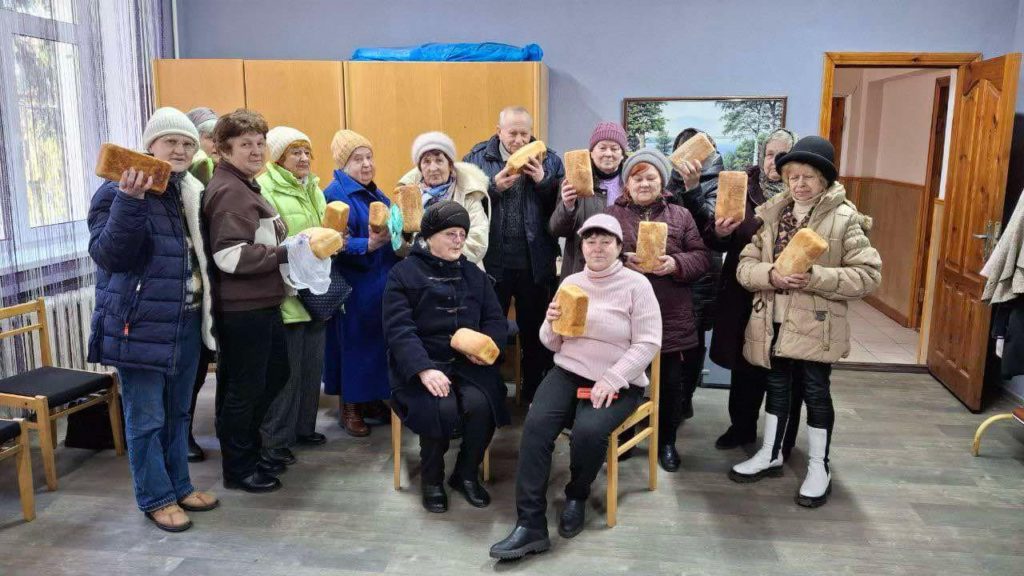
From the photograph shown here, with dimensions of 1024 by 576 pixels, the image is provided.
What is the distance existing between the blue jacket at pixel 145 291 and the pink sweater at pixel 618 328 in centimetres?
140

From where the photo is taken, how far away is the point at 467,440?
114 inches

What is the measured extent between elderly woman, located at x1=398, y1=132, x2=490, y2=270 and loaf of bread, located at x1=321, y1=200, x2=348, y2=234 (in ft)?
1.38

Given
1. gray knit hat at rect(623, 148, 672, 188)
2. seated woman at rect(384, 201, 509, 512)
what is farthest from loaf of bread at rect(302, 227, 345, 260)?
gray knit hat at rect(623, 148, 672, 188)

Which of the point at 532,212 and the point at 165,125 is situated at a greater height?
the point at 165,125

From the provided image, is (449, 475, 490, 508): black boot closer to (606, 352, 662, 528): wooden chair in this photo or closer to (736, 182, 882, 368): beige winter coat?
(606, 352, 662, 528): wooden chair

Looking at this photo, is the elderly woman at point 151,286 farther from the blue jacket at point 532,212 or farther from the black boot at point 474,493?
the blue jacket at point 532,212

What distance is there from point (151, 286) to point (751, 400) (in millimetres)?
2511

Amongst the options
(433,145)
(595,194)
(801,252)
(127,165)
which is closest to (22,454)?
(127,165)

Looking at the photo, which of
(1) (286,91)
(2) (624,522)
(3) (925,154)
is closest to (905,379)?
(3) (925,154)

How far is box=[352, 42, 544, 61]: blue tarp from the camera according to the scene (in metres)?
4.37

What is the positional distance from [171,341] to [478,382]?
1083mm

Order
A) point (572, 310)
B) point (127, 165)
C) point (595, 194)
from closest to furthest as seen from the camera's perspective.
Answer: point (127, 165) < point (572, 310) < point (595, 194)

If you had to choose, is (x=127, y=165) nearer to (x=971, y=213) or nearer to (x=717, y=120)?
(x=717, y=120)

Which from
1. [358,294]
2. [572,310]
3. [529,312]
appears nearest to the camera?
[572,310]
